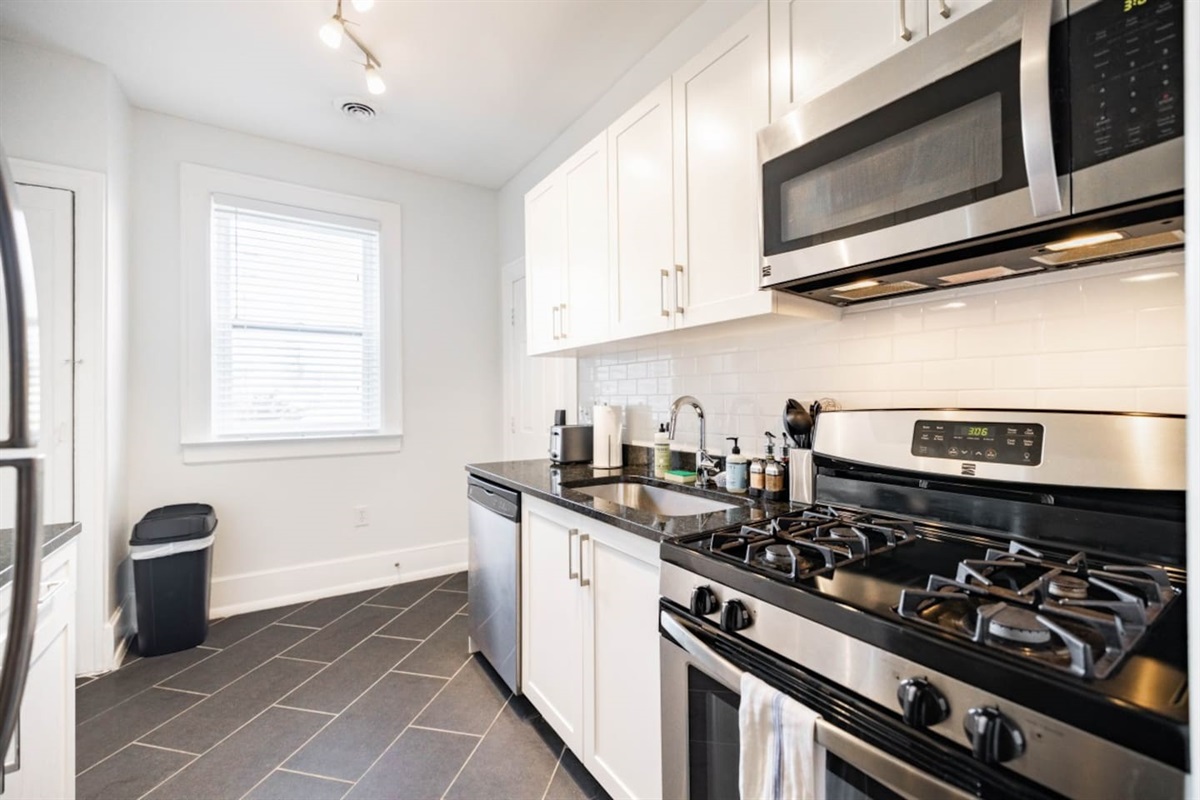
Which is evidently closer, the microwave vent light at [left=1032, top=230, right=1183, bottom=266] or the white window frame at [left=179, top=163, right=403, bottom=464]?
the microwave vent light at [left=1032, top=230, right=1183, bottom=266]

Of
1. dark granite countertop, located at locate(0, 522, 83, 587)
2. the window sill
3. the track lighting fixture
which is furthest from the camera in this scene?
the window sill

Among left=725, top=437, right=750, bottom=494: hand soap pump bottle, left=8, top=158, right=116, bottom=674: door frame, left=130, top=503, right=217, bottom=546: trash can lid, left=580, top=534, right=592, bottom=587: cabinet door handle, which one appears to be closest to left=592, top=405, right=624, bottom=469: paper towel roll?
left=725, top=437, right=750, bottom=494: hand soap pump bottle

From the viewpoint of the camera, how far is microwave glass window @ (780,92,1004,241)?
1.05 m

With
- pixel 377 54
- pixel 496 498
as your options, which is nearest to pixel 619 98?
pixel 377 54

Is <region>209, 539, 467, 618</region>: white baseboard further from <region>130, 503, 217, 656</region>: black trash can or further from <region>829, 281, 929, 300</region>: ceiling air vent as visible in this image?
<region>829, 281, 929, 300</region>: ceiling air vent

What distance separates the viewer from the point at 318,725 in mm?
2061

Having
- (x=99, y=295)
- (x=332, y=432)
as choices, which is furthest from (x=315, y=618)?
(x=99, y=295)

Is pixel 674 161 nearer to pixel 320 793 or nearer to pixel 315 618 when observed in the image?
pixel 320 793

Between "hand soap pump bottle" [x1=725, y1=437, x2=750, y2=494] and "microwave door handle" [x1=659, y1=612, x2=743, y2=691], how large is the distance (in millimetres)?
699

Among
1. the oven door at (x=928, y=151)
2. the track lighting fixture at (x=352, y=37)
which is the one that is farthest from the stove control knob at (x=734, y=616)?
the track lighting fixture at (x=352, y=37)

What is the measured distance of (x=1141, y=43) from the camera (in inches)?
33.5

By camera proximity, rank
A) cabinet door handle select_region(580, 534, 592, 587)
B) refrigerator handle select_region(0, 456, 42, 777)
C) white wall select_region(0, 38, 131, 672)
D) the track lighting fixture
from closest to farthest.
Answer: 1. refrigerator handle select_region(0, 456, 42, 777)
2. cabinet door handle select_region(580, 534, 592, 587)
3. the track lighting fixture
4. white wall select_region(0, 38, 131, 672)

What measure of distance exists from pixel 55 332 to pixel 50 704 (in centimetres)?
196

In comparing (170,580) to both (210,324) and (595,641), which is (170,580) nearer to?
(210,324)
